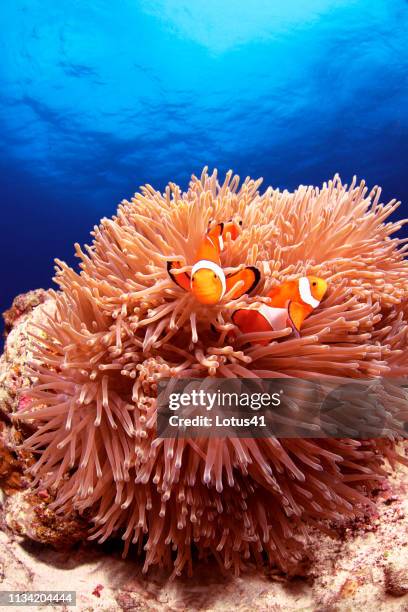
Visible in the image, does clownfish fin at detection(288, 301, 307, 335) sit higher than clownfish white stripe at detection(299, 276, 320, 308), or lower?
lower

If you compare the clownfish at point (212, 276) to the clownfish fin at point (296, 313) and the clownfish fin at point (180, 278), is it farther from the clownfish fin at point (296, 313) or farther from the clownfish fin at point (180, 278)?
the clownfish fin at point (296, 313)

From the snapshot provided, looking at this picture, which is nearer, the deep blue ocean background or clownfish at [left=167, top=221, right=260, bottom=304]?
clownfish at [left=167, top=221, right=260, bottom=304]

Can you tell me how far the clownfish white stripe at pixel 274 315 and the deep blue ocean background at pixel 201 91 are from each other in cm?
1132

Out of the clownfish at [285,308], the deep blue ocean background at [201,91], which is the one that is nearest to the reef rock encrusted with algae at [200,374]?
the clownfish at [285,308]

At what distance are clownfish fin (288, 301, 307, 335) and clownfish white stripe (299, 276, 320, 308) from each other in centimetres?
2

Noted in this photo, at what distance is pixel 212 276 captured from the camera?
114 cm

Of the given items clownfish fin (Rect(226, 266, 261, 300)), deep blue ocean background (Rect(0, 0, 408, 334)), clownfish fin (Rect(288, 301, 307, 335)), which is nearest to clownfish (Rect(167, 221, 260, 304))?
clownfish fin (Rect(226, 266, 261, 300))

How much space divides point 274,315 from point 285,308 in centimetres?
4

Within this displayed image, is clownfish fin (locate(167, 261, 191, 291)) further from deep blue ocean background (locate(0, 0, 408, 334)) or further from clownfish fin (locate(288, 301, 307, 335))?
deep blue ocean background (locate(0, 0, 408, 334))

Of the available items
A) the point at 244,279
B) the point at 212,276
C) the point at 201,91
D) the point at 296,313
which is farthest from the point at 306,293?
the point at 201,91

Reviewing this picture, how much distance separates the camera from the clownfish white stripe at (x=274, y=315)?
1.24 metres

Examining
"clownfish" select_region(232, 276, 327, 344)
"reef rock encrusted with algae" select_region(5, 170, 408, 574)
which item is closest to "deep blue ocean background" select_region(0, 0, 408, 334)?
"reef rock encrusted with algae" select_region(5, 170, 408, 574)

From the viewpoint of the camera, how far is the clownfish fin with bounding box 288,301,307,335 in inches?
47.9

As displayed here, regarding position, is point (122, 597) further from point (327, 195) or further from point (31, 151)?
point (31, 151)
